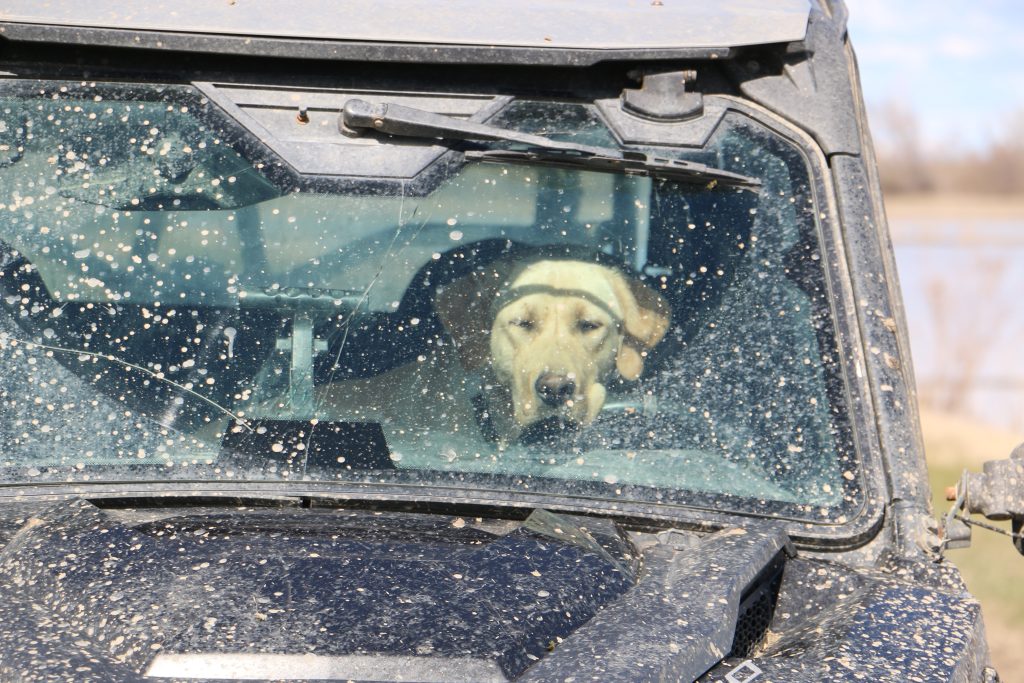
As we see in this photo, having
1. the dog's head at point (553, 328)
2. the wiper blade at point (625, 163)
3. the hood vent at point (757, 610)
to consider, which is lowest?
the hood vent at point (757, 610)

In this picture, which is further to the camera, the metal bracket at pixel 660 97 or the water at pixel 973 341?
the water at pixel 973 341

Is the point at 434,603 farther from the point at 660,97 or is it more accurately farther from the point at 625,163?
the point at 660,97

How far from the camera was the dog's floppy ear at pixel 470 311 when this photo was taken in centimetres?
205

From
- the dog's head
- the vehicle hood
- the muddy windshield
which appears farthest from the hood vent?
the dog's head

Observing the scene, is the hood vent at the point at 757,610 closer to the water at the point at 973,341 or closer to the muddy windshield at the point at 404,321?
the muddy windshield at the point at 404,321

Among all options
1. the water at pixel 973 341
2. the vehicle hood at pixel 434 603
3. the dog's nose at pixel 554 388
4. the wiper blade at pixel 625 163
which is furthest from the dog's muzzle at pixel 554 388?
the water at pixel 973 341

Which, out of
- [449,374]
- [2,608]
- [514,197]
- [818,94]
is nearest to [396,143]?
[514,197]

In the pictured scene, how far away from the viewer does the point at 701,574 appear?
1766 mm

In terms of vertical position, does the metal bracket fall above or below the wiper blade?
above

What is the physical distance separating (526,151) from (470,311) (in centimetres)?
29

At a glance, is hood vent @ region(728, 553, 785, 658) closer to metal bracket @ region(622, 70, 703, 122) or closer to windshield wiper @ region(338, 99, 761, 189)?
windshield wiper @ region(338, 99, 761, 189)

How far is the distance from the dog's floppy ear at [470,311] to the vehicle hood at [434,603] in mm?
286

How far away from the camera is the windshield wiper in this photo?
2.07m

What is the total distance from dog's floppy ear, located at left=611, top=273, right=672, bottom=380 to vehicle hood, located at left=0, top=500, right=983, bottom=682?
322mm
